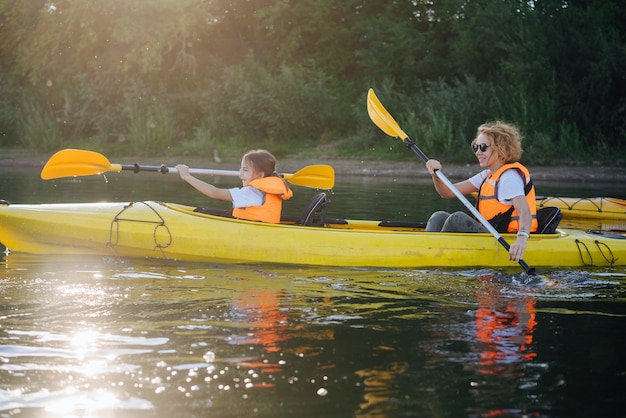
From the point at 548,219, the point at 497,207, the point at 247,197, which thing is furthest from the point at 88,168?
the point at 548,219

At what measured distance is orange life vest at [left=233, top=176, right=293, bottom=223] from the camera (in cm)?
679

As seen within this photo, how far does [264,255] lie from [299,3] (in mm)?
18306

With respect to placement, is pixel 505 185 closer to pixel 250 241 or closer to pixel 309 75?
pixel 250 241

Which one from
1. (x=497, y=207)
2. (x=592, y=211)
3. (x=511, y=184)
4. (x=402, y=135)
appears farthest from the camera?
(x=592, y=211)

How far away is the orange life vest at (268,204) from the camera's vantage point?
6793 millimetres

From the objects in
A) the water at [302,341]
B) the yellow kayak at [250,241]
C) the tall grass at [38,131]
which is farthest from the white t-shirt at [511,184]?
the tall grass at [38,131]

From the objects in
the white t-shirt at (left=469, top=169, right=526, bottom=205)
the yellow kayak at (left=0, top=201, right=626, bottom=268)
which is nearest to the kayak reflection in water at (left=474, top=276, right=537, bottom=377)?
the white t-shirt at (left=469, top=169, right=526, bottom=205)

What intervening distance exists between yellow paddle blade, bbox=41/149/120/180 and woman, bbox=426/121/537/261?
279cm

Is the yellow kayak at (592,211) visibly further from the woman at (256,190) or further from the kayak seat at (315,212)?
the woman at (256,190)

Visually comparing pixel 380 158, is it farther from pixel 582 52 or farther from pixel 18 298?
pixel 18 298

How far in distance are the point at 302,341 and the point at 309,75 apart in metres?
18.5

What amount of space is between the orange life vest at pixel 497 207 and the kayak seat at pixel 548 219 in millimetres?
197

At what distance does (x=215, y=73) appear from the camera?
2395 centimetres

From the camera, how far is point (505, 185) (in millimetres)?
6414
